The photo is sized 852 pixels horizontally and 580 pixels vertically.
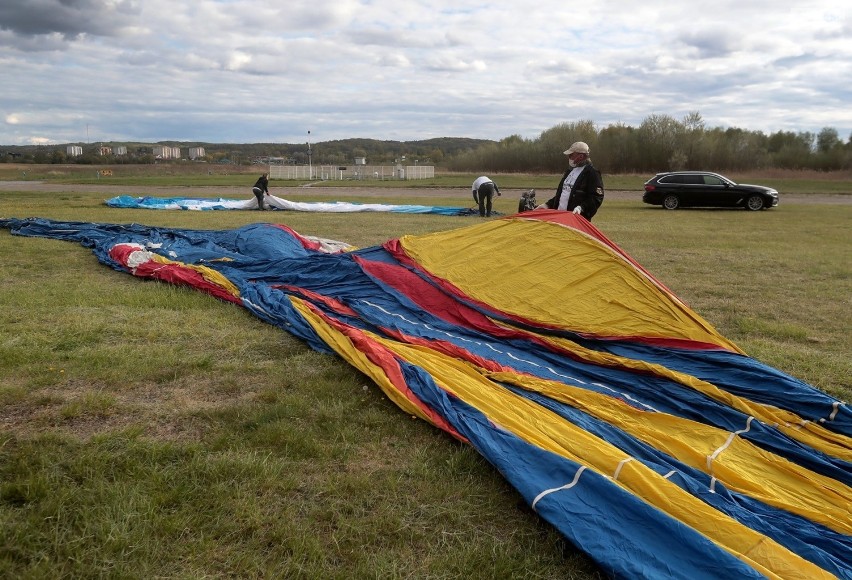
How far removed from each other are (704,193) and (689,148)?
26798 mm

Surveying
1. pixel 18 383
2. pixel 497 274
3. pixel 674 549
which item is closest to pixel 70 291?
pixel 18 383

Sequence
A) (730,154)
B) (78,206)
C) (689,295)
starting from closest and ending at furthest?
1. (689,295)
2. (78,206)
3. (730,154)

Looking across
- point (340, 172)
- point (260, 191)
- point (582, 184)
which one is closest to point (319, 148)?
point (340, 172)

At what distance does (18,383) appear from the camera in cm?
385

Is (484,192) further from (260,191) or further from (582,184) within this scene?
(582,184)

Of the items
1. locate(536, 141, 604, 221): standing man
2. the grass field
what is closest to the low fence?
locate(536, 141, 604, 221): standing man

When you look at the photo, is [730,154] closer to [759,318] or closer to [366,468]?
[759,318]

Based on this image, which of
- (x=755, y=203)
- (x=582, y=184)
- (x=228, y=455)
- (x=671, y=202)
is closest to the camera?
(x=228, y=455)

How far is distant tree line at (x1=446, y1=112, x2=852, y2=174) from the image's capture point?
43906 millimetres

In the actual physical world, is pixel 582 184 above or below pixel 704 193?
above

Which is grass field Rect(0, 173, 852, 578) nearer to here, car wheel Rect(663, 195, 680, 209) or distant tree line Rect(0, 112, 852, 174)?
car wheel Rect(663, 195, 680, 209)

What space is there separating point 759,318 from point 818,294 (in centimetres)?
179

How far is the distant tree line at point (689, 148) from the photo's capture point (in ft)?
144

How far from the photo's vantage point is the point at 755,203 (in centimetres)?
2075
